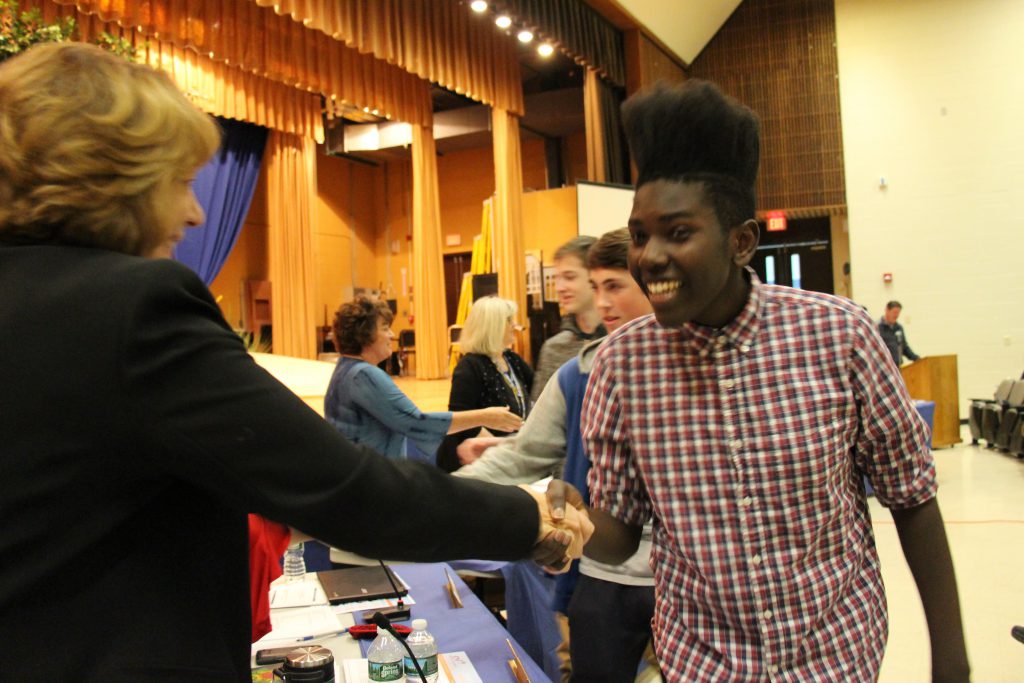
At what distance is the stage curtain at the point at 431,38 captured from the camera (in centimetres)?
790

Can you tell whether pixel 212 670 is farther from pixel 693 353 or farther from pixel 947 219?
pixel 947 219

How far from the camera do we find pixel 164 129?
2.97ft

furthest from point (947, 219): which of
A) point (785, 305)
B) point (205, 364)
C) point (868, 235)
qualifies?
point (205, 364)

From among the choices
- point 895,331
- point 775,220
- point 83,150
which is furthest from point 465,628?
point 775,220

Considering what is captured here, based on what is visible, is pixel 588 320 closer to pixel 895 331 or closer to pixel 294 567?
pixel 294 567

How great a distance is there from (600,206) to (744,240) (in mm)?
9240

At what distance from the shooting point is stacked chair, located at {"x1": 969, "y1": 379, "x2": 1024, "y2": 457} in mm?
8914

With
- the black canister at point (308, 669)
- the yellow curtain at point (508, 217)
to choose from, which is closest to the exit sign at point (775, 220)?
the yellow curtain at point (508, 217)

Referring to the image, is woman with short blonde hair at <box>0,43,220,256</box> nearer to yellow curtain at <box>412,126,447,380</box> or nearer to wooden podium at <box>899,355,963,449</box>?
wooden podium at <box>899,355,963,449</box>

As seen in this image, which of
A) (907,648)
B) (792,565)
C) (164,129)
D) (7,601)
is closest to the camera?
(7,601)

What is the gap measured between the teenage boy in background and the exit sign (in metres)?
10.5

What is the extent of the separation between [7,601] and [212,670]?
0.20 meters

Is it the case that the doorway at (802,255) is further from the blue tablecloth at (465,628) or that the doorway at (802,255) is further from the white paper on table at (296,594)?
the white paper on table at (296,594)

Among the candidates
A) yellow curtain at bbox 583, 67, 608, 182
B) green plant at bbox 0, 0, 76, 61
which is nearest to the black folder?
green plant at bbox 0, 0, 76, 61
